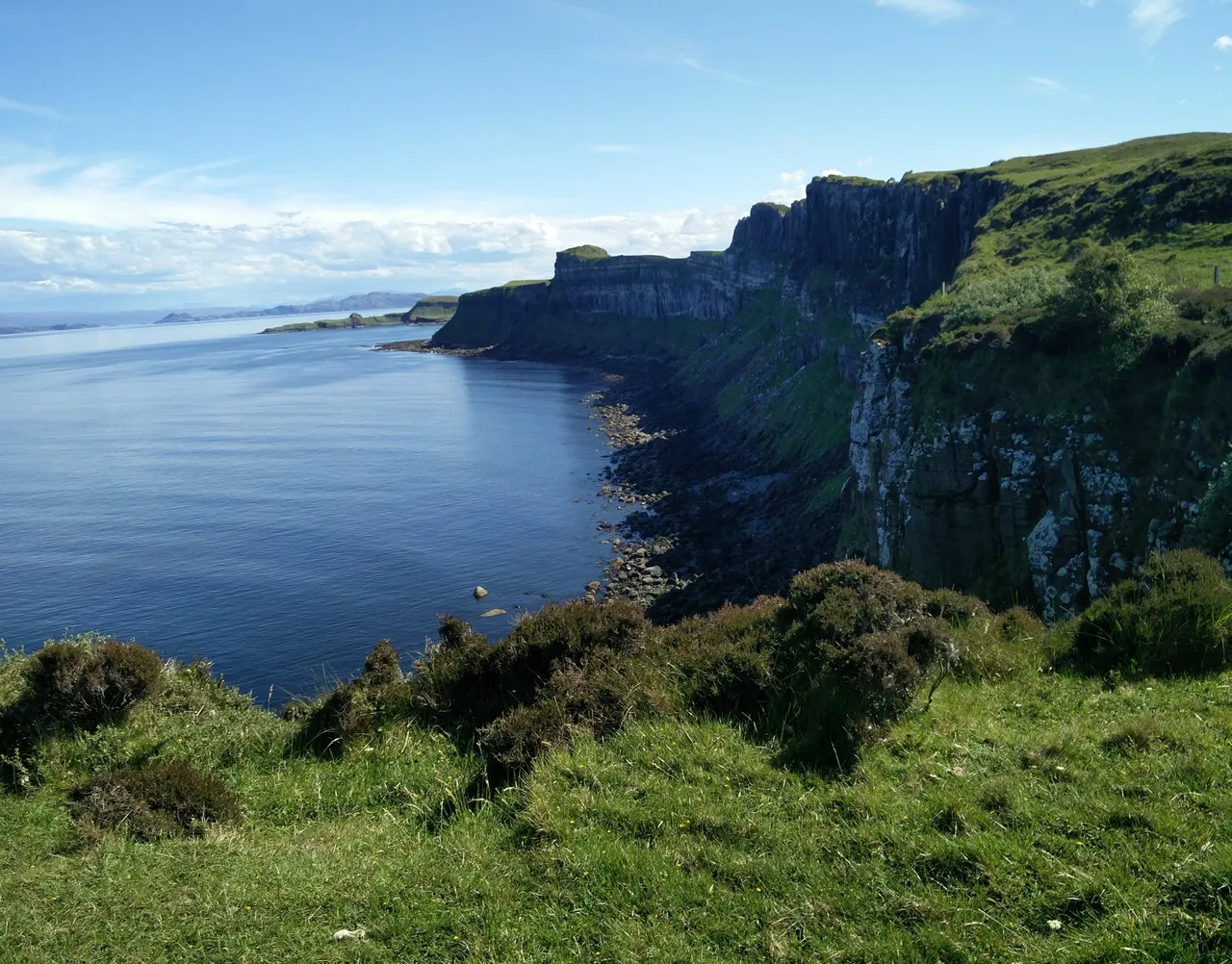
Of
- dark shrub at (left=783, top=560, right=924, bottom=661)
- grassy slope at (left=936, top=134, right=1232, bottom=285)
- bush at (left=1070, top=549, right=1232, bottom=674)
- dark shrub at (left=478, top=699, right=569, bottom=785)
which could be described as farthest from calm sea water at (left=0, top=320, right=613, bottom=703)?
grassy slope at (left=936, top=134, right=1232, bottom=285)

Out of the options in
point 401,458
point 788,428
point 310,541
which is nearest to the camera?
point 310,541

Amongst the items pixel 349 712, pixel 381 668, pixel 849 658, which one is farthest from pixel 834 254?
pixel 349 712

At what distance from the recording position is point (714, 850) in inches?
384

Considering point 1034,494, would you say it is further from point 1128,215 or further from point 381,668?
point 1128,215

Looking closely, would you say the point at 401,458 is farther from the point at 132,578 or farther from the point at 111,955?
the point at 111,955

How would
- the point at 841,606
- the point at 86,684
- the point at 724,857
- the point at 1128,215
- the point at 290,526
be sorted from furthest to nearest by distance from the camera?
1. the point at 290,526
2. the point at 1128,215
3. the point at 86,684
4. the point at 841,606
5. the point at 724,857

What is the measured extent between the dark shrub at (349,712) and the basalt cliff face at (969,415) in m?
24.0

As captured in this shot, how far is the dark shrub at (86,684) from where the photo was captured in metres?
15.5

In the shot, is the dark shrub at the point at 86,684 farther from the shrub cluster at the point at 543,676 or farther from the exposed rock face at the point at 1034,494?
the exposed rock face at the point at 1034,494

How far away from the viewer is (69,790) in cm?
1344

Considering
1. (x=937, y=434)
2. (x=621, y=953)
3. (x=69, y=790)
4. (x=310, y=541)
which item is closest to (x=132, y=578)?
(x=310, y=541)

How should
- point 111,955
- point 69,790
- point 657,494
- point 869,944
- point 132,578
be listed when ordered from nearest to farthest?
point 869,944 → point 111,955 → point 69,790 → point 132,578 → point 657,494

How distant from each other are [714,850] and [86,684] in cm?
1300

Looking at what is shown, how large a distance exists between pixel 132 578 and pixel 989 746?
58869 mm
